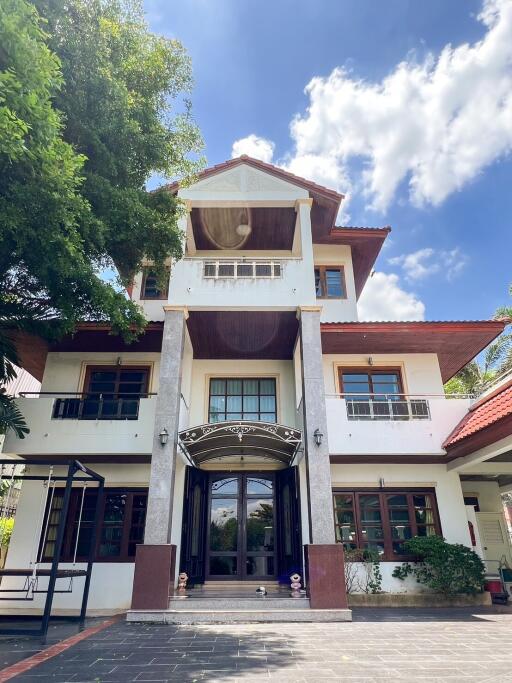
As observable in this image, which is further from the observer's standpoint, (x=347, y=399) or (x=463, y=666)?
(x=347, y=399)

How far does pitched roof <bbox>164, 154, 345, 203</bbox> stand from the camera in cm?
1195

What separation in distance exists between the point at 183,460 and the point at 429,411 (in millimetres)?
6394

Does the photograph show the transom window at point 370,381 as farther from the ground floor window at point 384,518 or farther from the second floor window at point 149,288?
the second floor window at point 149,288

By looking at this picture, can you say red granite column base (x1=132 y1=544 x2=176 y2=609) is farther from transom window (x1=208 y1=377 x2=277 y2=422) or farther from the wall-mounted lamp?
transom window (x1=208 y1=377 x2=277 y2=422)

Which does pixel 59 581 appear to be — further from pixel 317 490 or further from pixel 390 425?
pixel 390 425

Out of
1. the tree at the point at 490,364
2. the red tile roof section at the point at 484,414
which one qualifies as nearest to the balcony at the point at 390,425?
the red tile roof section at the point at 484,414

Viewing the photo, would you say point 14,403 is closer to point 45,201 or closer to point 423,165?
point 45,201

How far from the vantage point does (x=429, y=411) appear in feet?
35.2

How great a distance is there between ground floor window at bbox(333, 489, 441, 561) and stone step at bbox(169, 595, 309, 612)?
2992mm

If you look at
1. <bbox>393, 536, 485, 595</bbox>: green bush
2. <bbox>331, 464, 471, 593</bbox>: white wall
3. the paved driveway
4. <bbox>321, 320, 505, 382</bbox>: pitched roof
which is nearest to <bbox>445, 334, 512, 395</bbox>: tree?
<bbox>321, 320, 505, 382</bbox>: pitched roof

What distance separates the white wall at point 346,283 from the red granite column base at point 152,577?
755cm

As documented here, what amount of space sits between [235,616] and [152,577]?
1686mm

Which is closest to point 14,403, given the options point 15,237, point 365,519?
point 15,237

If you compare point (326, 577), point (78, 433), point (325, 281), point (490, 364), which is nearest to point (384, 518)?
point (326, 577)
